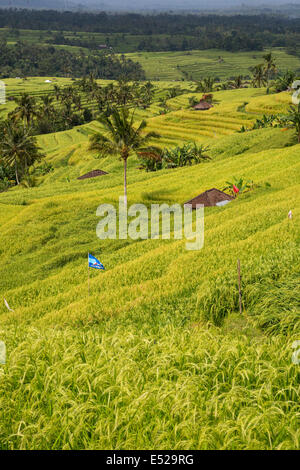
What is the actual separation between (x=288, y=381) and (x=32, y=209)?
24.0 metres

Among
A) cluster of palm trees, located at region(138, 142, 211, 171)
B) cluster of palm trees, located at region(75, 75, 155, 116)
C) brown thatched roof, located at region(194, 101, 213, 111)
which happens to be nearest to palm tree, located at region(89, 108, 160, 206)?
cluster of palm trees, located at region(138, 142, 211, 171)

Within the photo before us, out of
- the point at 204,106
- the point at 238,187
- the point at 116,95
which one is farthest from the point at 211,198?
the point at 116,95

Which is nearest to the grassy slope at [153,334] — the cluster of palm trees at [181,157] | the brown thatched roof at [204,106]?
the cluster of palm trees at [181,157]

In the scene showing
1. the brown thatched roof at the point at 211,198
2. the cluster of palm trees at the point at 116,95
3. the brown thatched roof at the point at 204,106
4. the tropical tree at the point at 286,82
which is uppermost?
the cluster of palm trees at the point at 116,95

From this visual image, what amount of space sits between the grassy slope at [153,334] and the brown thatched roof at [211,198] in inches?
59.8

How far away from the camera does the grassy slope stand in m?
6.10

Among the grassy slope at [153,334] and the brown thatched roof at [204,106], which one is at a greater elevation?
the brown thatched roof at [204,106]

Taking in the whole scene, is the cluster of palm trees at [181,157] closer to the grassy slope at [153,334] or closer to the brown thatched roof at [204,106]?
the grassy slope at [153,334]

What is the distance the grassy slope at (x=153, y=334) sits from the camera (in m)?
6.10

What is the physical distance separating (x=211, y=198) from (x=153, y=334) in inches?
744

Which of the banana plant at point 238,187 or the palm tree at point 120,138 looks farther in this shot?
the banana plant at point 238,187

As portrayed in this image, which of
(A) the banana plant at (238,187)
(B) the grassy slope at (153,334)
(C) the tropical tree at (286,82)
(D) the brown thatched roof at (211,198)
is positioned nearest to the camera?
(B) the grassy slope at (153,334)

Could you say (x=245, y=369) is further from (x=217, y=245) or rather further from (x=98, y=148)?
(x=98, y=148)

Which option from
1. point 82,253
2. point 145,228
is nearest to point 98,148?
point 145,228
